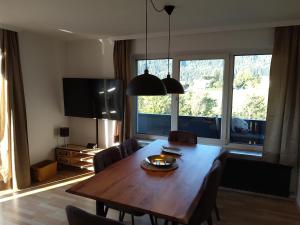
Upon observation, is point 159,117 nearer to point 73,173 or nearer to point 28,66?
point 73,173

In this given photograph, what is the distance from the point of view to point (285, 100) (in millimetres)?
3326

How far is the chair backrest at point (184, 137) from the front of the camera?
3.59 meters

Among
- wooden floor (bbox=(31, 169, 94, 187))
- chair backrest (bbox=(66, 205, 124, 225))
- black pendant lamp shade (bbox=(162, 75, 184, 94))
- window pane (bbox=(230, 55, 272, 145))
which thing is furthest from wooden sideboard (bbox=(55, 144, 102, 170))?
chair backrest (bbox=(66, 205, 124, 225))

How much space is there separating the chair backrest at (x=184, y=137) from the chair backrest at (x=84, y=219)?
228 centimetres

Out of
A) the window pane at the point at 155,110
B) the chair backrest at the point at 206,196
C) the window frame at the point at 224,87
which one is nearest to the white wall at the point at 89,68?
the window pane at the point at 155,110

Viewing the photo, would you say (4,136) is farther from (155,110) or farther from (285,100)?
(285,100)

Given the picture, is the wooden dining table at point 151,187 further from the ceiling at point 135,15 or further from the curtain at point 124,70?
the ceiling at point 135,15

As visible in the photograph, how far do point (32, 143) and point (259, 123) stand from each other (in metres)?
3.73

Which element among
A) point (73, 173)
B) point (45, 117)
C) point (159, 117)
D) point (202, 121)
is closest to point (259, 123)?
point (202, 121)

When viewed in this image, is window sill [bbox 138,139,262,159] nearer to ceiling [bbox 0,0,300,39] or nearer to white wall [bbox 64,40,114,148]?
ceiling [bbox 0,0,300,39]

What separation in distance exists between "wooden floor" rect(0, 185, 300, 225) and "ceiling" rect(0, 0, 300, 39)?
243 centimetres

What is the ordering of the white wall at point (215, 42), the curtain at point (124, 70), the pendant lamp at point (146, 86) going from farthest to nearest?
the curtain at point (124, 70) → the white wall at point (215, 42) → the pendant lamp at point (146, 86)

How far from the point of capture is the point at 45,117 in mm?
4434

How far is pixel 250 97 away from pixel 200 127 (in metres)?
0.93
